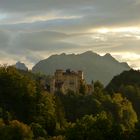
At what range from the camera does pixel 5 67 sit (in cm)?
12088

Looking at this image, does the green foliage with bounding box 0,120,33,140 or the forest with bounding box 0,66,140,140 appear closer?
the forest with bounding box 0,66,140,140

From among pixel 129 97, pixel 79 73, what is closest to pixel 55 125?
pixel 129 97

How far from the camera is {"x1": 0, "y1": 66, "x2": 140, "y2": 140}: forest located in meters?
73.9

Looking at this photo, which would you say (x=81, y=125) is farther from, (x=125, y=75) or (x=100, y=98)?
(x=125, y=75)

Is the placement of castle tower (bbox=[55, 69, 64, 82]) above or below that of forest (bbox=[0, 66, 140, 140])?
above

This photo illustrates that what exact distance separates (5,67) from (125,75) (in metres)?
47.7

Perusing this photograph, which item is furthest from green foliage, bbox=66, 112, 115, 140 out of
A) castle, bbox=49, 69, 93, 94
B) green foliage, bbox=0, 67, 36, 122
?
castle, bbox=49, 69, 93, 94

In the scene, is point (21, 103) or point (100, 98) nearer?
point (21, 103)

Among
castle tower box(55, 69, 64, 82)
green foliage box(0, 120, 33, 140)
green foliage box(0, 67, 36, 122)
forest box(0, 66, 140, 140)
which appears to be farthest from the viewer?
castle tower box(55, 69, 64, 82)

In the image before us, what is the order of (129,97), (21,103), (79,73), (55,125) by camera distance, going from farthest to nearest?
1. (79,73)
2. (129,97)
3. (21,103)
4. (55,125)

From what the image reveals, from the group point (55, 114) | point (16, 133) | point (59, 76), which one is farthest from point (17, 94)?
point (59, 76)

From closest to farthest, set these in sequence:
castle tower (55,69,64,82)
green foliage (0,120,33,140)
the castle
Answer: green foliage (0,120,33,140) < the castle < castle tower (55,69,64,82)

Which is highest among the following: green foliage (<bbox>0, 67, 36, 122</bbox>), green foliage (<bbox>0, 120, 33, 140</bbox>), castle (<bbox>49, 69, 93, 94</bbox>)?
castle (<bbox>49, 69, 93, 94</bbox>)

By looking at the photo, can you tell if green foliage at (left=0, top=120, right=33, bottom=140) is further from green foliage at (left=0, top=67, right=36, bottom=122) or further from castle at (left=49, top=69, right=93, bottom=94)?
castle at (left=49, top=69, right=93, bottom=94)
